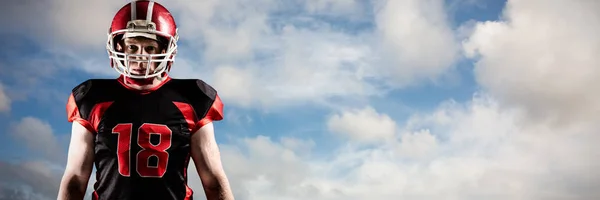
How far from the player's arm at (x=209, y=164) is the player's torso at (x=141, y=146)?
0.09 metres

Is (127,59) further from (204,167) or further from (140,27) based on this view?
(204,167)

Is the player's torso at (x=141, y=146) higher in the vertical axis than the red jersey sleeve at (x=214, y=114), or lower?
lower

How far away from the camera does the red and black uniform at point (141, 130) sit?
5066 millimetres

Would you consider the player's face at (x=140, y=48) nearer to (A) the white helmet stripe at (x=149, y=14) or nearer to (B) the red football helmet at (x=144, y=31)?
(B) the red football helmet at (x=144, y=31)

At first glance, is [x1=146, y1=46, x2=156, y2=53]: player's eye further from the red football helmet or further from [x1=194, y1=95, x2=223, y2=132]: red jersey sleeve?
[x1=194, y1=95, x2=223, y2=132]: red jersey sleeve

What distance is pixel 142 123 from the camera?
5164 millimetres

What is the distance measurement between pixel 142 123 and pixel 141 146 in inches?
8.0

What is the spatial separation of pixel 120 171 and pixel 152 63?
100 centimetres

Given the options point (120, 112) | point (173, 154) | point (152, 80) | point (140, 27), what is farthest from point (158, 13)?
point (173, 154)

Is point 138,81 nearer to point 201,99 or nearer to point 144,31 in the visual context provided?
point 144,31

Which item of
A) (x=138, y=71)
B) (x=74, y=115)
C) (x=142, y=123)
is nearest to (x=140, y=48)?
(x=138, y=71)

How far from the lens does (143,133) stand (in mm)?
5137

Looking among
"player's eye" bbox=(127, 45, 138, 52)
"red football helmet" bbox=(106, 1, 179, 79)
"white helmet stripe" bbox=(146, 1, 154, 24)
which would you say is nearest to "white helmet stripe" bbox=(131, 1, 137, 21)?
"red football helmet" bbox=(106, 1, 179, 79)

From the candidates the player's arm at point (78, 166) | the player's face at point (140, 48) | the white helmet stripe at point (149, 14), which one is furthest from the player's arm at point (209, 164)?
the white helmet stripe at point (149, 14)
